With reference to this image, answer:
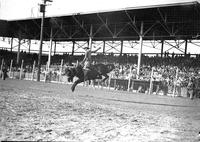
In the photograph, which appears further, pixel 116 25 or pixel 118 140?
pixel 116 25

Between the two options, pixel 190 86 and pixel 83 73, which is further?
pixel 190 86

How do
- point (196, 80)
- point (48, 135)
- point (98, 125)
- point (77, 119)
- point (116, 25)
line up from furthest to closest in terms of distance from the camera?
point (116, 25), point (196, 80), point (77, 119), point (98, 125), point (48, 135)

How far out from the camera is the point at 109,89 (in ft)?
79.0

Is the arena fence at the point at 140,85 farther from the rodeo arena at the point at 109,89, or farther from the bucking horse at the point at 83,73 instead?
the bucking horse at the point at 83,73

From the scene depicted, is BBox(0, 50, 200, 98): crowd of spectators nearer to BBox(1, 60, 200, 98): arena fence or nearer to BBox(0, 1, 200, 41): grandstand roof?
BBox(1, 60, 200, 98): arena fence

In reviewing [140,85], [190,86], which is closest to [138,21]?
[140,85]

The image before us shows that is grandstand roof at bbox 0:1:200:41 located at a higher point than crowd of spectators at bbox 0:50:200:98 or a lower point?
higher

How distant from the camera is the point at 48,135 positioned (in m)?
4.11

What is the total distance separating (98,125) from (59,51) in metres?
46.3

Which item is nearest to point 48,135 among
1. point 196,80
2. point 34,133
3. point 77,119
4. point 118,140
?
point 34,133

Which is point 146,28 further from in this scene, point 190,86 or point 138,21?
point 190,86

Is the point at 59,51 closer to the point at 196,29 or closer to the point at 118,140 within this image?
the point at 196,29

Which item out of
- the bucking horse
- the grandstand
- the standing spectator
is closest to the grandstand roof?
the grandstand

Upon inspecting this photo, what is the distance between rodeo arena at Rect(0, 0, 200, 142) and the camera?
4805mm
